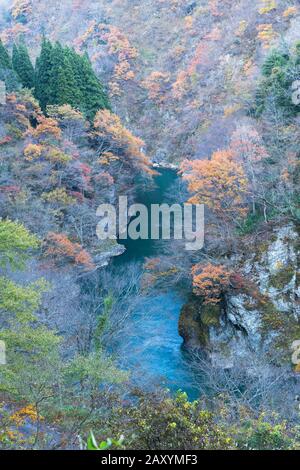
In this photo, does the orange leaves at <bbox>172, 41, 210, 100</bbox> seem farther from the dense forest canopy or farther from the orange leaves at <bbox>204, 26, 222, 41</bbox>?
the dense forest canopy

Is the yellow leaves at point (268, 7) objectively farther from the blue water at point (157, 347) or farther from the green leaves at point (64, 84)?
the blue water at point (157, 347)

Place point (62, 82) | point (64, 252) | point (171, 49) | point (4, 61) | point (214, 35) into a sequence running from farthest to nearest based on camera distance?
point (171, 49), point (214, 35), point (62, 82), point (4, 61), point (64, 252)

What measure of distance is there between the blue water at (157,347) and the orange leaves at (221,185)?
16.7 feet

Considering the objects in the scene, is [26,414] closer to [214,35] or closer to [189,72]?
[189,72]

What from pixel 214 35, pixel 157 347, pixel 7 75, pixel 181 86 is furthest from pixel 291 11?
pixel 157 347

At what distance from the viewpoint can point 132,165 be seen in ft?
91.2

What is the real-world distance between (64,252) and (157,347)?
587 centimetres

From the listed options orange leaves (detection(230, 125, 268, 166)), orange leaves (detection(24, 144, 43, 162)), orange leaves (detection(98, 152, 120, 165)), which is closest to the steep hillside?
orange leaves (detection(98, 152, 120, 165))

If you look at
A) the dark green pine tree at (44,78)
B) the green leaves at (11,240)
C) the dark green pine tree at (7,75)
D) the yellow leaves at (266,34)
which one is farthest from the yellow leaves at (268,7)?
the green leaves at (11,240)

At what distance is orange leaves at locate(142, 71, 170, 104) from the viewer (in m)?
47.4

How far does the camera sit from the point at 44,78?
26531 mm

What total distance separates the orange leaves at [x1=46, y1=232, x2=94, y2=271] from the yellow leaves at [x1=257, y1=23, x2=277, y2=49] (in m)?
25.5
